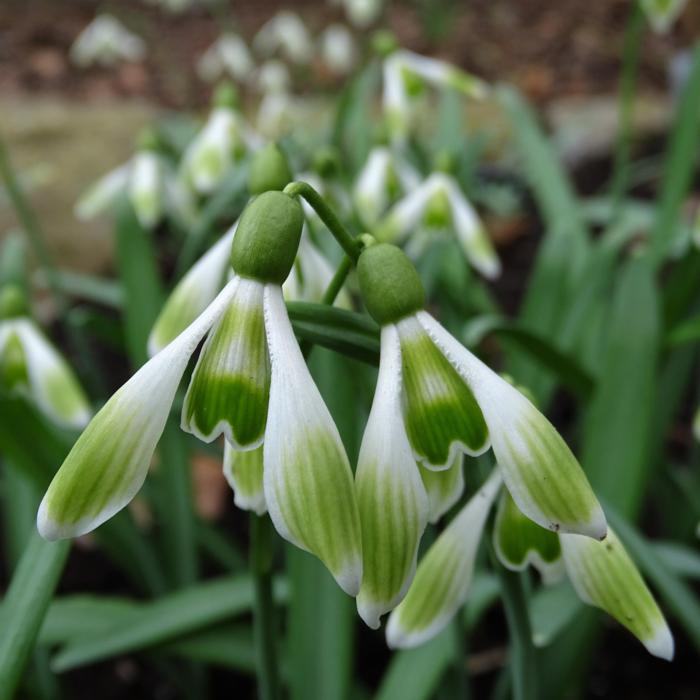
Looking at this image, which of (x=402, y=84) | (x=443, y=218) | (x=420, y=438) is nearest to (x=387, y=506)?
(x=420, y=438)

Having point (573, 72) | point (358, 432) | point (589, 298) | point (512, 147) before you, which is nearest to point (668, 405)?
point (589, 298)

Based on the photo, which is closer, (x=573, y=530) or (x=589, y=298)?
(x=573, y=530)

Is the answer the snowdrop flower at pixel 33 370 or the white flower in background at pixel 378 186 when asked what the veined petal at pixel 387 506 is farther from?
the white flower in background at pixel 378 186

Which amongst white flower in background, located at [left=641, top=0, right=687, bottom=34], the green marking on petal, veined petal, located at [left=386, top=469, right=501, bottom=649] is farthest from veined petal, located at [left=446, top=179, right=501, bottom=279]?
veined petal, located at [left=386, top=469, right=501, bottom=649]

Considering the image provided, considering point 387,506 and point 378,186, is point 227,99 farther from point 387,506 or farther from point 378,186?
point 387,506

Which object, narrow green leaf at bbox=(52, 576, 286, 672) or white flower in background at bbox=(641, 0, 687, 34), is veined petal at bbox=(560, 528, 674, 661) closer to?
narrow green leaf at bbox=(52, 576, 286, 672)

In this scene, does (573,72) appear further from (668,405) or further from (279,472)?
(279,472)

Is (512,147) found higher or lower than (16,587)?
higher
